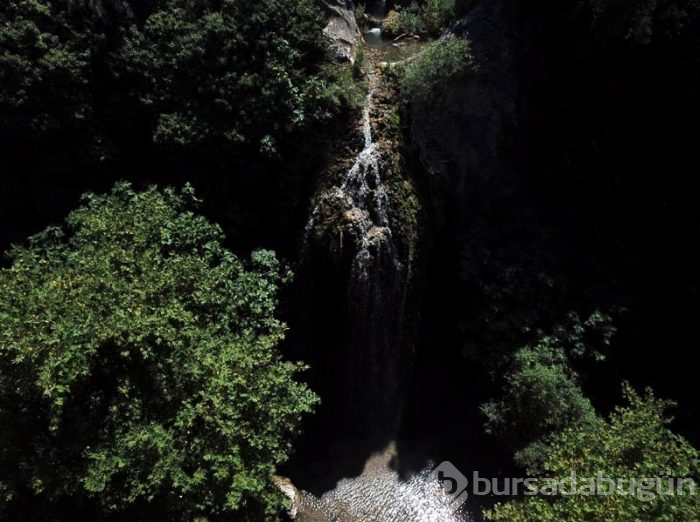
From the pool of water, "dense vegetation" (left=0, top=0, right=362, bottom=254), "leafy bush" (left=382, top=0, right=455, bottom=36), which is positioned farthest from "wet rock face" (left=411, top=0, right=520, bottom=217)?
the pool of water

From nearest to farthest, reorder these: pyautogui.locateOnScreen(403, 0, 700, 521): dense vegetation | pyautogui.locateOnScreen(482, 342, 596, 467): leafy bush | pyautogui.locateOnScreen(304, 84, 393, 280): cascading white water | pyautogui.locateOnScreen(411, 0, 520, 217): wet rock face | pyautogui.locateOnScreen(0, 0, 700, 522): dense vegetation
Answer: pyautogui.locateOnScreen(0, 0, 700, 522): dense vegetation < pyautogui.locateOnScreen(482, 342, 596, 467): leafy bush < pyautogui.locateOnScreen(403, 0, 700, 521): dense vegetation < pyautogui.locateOnScreen(304, 84, 393, 280): cascading white water < pyautogui.locateOnScreen(411, 0, 520, 217): wet rock face

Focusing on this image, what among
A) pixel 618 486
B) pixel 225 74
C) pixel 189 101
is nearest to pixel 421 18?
pixel 225 74

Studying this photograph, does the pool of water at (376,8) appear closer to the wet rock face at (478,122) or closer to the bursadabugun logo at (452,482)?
the wet rock face at (478,122)

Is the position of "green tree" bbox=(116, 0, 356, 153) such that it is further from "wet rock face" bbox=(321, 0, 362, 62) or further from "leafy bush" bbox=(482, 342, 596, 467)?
"leafy bush" bbox=(482, 342, 596, 467)

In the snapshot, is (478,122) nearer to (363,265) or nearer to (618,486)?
(363,265)

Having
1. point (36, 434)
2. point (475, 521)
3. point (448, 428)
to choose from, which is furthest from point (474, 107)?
point (36, 434)

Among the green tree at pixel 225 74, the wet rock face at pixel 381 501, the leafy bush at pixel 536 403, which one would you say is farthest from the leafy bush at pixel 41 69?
the leafy bush at pixel 536 403
